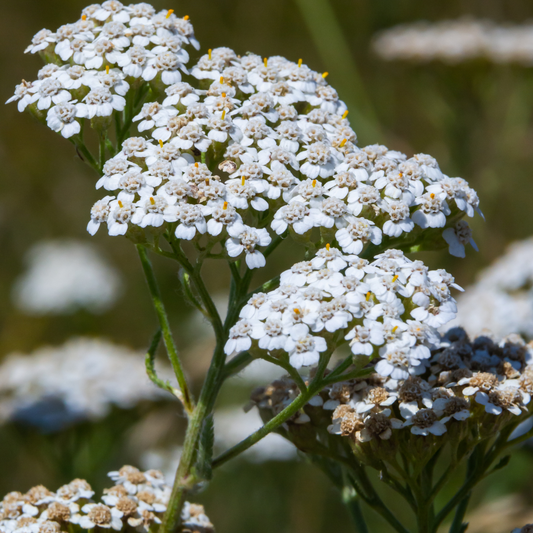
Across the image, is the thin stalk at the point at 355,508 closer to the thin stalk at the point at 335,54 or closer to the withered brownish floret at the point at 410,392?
the withered brownish floret at the point at 410,392

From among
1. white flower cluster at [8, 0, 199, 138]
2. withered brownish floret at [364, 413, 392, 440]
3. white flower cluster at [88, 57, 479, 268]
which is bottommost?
withered brownish floret at [364, 413, 392, 440]

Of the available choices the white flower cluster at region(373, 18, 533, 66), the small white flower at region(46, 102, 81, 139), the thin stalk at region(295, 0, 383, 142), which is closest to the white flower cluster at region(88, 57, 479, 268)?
the small white flower at region(46, 102, 81, 139)

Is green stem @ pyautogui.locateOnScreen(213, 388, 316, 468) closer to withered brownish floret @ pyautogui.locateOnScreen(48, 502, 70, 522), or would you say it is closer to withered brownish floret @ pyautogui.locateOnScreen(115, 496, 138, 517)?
withered brownish floret @ pyautogui.locateOnScreen(115, 496, 138, 517)

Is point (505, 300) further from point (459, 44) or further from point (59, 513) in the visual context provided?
point (59, 513)

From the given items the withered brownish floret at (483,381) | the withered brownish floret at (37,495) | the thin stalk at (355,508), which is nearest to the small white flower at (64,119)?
the withered brownish floret at (37,495)

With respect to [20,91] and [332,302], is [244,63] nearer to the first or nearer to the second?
[20,91]

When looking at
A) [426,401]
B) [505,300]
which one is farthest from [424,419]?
[505,300]
